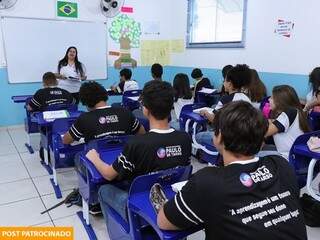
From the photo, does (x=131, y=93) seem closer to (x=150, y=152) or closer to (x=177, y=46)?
(x=177, y=46)

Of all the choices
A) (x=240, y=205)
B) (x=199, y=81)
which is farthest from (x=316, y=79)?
(x=240, y=205)

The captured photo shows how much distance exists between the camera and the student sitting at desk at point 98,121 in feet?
7.43

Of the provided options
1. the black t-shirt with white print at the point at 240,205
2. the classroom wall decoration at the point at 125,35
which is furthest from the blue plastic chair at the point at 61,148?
the classroom wall decoration at the point at 125,35

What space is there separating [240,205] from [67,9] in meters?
5.30

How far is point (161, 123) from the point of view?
5.66 ft

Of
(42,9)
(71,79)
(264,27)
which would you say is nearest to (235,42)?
(264,27)

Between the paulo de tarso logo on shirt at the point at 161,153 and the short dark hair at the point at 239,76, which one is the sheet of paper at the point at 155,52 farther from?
the paulo de tarso logo on shirt at the point at 161,153

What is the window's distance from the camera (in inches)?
199

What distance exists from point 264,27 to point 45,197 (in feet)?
12.3

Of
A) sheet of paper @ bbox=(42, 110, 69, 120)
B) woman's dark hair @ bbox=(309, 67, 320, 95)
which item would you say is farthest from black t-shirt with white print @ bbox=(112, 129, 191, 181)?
woman's dark hair @ bbox=(309, 67, 320, 95)

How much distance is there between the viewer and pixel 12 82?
5.13 meters

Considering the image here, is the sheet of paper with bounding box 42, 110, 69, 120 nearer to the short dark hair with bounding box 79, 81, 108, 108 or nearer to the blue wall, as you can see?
the short dark hair with bounding box 79, 81, 108, 108

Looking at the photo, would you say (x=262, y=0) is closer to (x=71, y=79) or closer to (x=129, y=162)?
(x=71, y=79)

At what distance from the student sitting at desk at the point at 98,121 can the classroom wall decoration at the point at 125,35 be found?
3.85 meters
